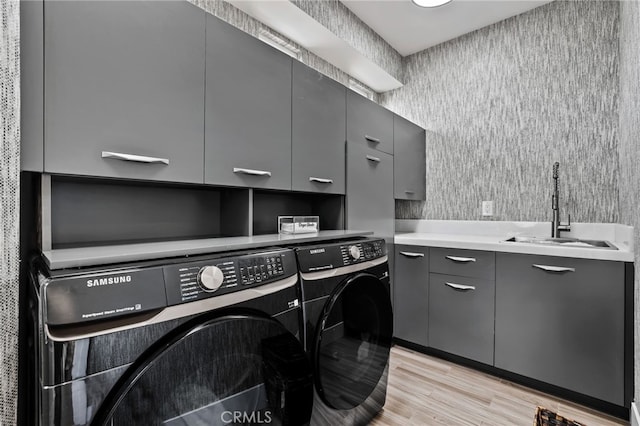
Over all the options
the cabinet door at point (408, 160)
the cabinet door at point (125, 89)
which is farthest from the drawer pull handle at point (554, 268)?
the cabinet door at point (125, 89)

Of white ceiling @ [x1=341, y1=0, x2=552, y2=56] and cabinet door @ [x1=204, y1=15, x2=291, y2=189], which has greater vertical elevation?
white ceiling @ [x1=341, y1=0, x2=552, y2=56]

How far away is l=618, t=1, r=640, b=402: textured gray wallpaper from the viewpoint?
4.59 ft

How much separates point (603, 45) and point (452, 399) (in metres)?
2.50

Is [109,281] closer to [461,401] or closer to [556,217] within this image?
[461,401]

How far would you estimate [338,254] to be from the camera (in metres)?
1.31

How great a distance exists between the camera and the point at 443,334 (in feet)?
7.09

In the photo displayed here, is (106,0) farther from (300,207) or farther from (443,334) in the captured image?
(443,334)

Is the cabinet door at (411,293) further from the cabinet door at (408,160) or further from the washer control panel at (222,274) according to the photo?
the washer control panel at (222,274)

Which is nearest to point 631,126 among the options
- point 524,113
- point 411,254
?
point 524,113

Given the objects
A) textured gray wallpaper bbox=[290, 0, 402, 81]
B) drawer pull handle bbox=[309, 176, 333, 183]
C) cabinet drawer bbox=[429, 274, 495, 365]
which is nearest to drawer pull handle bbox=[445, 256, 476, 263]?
cabinet drawer bbox=[429, 274, 495, 365]

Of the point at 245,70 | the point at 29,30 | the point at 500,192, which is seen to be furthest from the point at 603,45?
the point at 29,30

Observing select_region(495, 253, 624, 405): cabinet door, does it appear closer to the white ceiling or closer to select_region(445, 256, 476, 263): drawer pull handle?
select_region(445, 256, 476, 263): drawer pull handle

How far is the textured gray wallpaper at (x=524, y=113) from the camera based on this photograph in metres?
2.08

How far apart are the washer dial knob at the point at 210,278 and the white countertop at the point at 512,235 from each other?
175 centimetres
